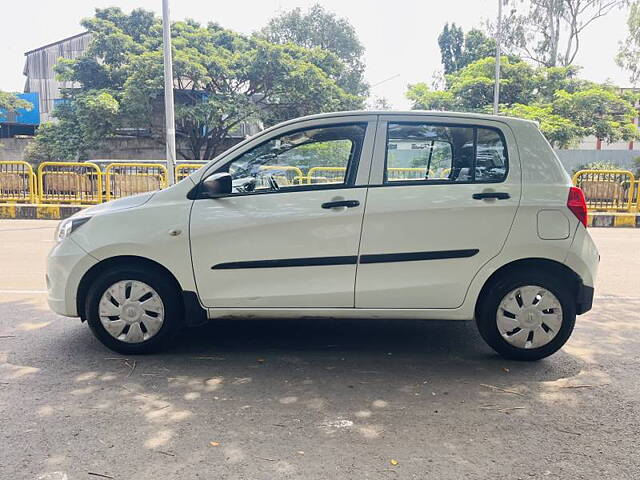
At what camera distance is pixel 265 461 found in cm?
269

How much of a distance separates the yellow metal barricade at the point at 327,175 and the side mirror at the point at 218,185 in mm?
586

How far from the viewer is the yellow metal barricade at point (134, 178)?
14852mm

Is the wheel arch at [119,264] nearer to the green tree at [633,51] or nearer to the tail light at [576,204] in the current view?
the tail light at [576,204]

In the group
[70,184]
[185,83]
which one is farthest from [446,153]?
[185,83]

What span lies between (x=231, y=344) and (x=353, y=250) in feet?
4.35

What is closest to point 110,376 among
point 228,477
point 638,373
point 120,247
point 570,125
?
point 120,247

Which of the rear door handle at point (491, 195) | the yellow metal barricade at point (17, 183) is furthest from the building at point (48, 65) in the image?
the rear door handle at point (491, 195)

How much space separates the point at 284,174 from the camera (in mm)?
4199

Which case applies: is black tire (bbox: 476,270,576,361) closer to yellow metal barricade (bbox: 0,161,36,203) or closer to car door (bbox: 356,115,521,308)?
car door (bbox: 356,115,521,308)

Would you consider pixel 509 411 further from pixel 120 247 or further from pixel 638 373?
pixel 120 247

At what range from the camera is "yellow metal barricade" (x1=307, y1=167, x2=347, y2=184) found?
4051mm

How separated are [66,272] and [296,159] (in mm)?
1878

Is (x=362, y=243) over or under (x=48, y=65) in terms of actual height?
under

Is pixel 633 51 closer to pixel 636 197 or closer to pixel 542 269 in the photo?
pixel 636 197
